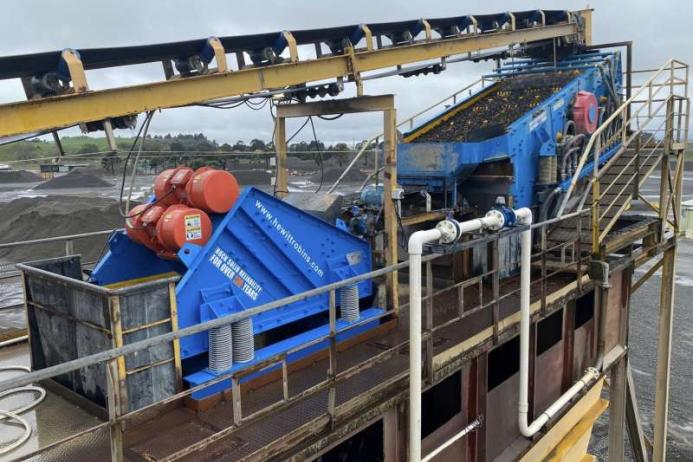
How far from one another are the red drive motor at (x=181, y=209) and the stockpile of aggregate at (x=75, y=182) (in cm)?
4008

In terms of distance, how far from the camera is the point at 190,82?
428 centimetres

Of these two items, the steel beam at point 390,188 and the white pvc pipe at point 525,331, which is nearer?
the white pvc pipe at point 525,331

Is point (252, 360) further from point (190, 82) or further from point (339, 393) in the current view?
point (190, 82)

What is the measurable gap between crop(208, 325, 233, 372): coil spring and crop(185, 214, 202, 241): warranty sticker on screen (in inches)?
32.1

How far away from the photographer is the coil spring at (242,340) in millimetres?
4609

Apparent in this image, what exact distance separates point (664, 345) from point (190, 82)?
8476 millimetres

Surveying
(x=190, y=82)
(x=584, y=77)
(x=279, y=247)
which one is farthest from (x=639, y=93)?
(x=190, y=82)

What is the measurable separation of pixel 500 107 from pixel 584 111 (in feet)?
4.11

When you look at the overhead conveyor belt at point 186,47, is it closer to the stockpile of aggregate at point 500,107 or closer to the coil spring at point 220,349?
the stockpile of aggregate at point 500,107

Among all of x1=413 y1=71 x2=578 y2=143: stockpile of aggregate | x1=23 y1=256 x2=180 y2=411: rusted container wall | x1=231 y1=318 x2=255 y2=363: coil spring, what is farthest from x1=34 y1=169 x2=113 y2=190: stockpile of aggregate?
x1=231 y1=318 x2=255 y2=363: coil spring

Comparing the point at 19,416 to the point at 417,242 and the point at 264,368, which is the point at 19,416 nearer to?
the point at 264,368

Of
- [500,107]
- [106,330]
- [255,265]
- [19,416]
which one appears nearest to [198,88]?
[255,265]

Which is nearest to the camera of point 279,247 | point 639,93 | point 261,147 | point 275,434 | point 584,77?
point 275,434

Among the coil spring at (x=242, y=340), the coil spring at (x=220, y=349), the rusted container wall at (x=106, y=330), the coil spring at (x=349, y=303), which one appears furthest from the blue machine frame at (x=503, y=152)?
the rusted container wall at (x=106, y=330)
